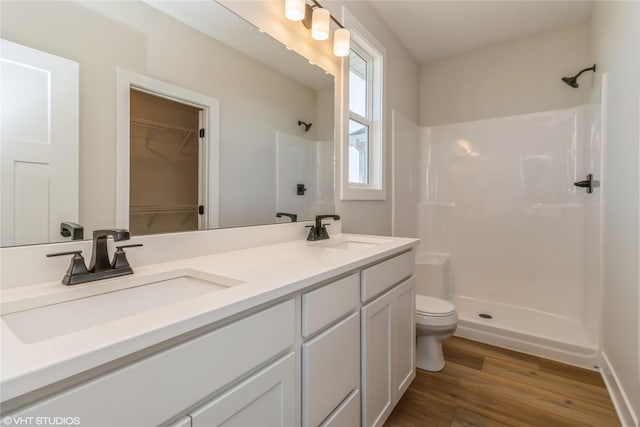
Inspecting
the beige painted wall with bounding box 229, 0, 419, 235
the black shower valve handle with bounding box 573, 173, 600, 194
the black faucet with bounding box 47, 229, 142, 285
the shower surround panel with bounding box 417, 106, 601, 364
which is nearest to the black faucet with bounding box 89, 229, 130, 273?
the black faucet with bounding box 47, 229, 142, 285

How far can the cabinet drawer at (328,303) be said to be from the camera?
34.6 inches

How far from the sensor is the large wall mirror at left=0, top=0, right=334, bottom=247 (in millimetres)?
788

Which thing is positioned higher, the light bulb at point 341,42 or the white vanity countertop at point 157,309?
the light bulb at point 341,42

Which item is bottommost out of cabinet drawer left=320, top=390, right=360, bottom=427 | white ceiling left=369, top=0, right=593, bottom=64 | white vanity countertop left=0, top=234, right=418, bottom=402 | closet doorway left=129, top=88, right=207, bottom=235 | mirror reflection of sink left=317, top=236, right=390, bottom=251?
cabinet drawer left=320, top=390, right=360, bottom=427

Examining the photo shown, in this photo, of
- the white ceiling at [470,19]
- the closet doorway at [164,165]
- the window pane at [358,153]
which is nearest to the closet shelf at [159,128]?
the closet doorway at [164,165]

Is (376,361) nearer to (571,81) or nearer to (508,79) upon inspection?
(571,81)

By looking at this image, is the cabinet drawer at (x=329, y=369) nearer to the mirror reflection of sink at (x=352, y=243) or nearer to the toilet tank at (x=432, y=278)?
the mirror reflection of sink at (x=352, y=243)

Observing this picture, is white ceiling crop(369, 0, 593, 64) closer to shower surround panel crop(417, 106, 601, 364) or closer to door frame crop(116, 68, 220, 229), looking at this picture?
shower surround panel crop(417, 106, 601, 364)

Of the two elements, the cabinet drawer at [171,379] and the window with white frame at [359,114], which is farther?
the window with white frame at [359,114]

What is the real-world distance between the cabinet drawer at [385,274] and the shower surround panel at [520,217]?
50.1 inches

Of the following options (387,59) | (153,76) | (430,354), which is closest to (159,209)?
(153,76)

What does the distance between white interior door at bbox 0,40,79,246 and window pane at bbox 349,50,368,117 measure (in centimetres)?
158

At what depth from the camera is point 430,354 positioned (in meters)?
1.93

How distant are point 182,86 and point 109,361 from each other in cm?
98
